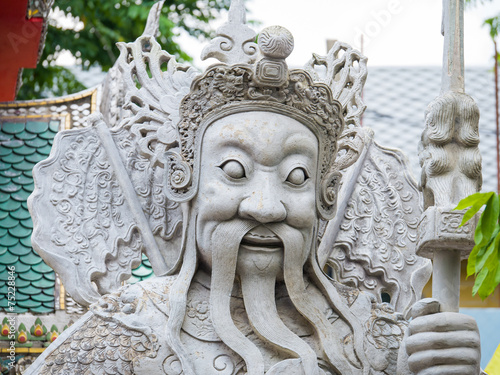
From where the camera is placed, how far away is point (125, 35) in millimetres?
14953

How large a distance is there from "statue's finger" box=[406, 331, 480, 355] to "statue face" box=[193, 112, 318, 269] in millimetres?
987

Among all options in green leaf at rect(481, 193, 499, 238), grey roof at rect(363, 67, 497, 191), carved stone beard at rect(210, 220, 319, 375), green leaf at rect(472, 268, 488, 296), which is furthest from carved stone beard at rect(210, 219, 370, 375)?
grey roof at rect(363, 67, 497, 191)

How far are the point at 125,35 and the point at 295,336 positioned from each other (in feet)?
27.8

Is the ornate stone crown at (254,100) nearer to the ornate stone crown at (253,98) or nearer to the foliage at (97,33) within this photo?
the ornate stone crown at (253,98)

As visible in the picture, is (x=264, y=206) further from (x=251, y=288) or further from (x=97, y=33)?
(x=97, y=33)

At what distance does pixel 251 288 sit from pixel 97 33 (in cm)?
837

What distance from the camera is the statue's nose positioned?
704 centimetres

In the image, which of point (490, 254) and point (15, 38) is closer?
point (490, 254)

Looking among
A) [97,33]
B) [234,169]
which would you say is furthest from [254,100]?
[97,33]

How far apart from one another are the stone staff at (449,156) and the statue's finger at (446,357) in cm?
22

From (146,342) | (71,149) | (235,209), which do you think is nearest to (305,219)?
(235,209)

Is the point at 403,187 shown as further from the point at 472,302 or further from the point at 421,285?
the point at 472,302

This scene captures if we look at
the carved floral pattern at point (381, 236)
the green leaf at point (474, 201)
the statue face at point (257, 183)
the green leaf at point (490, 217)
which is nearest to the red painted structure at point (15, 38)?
the carved floral pattern at point (381, 236)

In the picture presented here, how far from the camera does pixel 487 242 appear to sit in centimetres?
591
